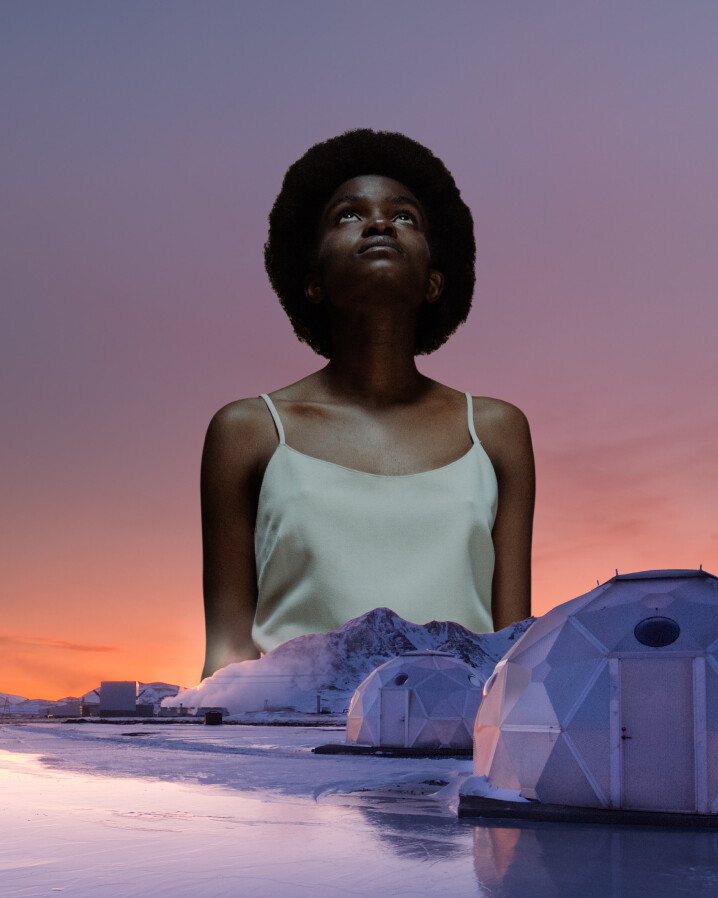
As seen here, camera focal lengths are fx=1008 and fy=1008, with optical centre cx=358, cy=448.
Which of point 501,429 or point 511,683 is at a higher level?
point 501,429

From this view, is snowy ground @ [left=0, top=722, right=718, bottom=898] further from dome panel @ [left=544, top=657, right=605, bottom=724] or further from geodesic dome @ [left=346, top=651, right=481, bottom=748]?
geodesic dome @ [left=346, top=651, right=481, bottom=748]

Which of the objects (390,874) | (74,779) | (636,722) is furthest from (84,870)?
(74,779)

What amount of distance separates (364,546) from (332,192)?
7.05 metres

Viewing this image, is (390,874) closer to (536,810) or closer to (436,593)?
(536,810)

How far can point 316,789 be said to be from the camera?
9.49m

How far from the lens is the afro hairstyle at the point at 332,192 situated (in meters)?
20.0

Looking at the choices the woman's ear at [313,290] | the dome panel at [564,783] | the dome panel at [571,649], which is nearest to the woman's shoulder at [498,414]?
the woman's ear at [313,290]

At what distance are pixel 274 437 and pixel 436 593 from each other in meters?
4.24

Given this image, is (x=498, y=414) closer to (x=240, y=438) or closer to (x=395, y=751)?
(x=240, y=438)

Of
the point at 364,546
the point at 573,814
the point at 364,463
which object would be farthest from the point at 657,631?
the point at 364,463

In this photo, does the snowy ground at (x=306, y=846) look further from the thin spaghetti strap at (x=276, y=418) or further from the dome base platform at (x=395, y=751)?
the thin spaghetti strap at (x=276, y=418)

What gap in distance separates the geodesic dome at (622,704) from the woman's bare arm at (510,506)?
11.1 m

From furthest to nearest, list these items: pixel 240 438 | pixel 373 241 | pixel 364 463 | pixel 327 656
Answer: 1. pixel 327 656
2. pixel 364 463
3. pixel 240 438
4. pixel 373 241

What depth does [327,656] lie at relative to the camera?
794 inches
